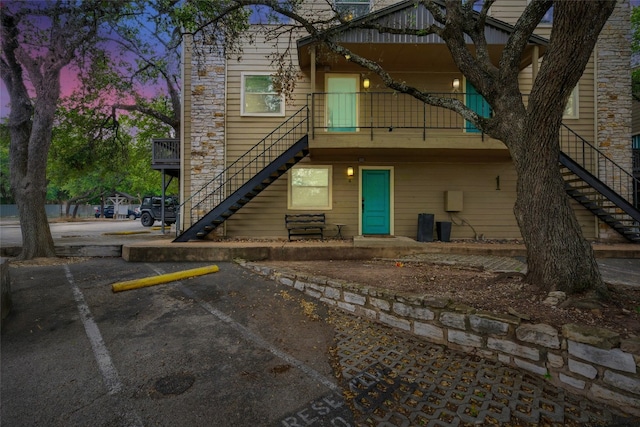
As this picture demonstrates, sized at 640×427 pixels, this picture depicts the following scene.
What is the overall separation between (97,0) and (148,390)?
8.36 meters

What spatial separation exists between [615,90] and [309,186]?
32.8ft

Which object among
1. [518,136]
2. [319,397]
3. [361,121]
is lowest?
[319,397]

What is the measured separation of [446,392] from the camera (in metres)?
2.48

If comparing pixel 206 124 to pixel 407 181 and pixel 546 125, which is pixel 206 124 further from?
pixel 546 125

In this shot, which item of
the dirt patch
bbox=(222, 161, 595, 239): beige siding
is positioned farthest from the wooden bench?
the dirt patch

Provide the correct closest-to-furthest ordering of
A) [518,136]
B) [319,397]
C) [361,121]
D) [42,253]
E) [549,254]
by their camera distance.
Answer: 1. [319,397]
2. [549,254]
3. [518,136]
4. [42,253]
5. [361,121]

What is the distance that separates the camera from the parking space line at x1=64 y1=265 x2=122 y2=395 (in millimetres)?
2604

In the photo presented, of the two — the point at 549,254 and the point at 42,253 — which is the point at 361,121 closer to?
the point at 549,254

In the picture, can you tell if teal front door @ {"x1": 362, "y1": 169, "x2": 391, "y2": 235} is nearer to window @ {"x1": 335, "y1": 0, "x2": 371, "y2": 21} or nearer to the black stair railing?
window @ {"x1": 335, "y1": 0, "x2": 371, "y2": 21}

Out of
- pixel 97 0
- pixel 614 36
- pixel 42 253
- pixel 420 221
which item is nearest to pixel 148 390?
pixel 42 253

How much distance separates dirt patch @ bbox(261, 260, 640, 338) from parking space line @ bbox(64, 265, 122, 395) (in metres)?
3.07

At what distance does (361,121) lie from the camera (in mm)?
9359

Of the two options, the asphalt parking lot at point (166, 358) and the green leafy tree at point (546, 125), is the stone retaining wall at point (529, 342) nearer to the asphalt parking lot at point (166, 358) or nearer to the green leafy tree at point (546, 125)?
the asphalt parking lot at point (166, 358)

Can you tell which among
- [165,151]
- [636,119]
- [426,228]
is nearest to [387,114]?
[426,228]
